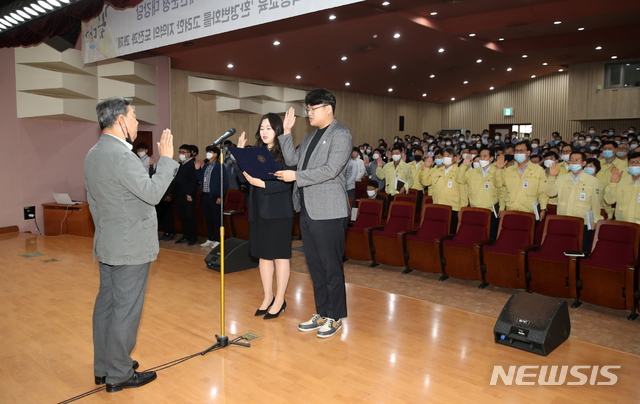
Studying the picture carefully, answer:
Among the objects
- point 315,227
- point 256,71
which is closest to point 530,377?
point 315,227

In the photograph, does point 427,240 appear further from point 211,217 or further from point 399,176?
point 211,217

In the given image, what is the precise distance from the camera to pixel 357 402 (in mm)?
2404

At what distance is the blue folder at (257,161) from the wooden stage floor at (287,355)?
3.62ft

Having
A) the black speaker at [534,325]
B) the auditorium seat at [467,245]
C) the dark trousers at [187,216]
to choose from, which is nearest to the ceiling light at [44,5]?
the dark trousers at [187,216]

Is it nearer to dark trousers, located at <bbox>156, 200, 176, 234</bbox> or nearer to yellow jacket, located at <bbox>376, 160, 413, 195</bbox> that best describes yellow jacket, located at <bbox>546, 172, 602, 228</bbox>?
yellow jacket, located at <bbox>376, 160, 413, 195</bbox>

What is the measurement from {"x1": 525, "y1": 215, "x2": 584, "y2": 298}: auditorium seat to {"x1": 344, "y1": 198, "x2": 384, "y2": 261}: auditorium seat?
6.19 feet

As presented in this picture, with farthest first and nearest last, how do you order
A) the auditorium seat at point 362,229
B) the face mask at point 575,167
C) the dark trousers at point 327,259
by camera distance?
1. the auditorium seat at point 362,229
2. the face mask at point 575,167
3. the dark trousers at point 327,259

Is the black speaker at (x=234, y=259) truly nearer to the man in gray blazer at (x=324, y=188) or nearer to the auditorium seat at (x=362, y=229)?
the auditorium seat at (x=362, y=229)

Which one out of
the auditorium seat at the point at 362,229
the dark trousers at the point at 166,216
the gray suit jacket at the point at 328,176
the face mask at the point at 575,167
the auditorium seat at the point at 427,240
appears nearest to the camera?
the gray suit jacket at the point at 328,176

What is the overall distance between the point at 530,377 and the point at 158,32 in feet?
16.6

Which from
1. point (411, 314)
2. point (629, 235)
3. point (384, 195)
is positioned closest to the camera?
point (411, 314)

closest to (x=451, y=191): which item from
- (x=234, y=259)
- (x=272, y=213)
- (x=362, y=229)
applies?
(x=362, y=229)

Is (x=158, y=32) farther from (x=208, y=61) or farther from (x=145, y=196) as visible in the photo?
(x=208, y=61)

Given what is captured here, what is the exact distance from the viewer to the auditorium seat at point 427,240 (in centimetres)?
515
